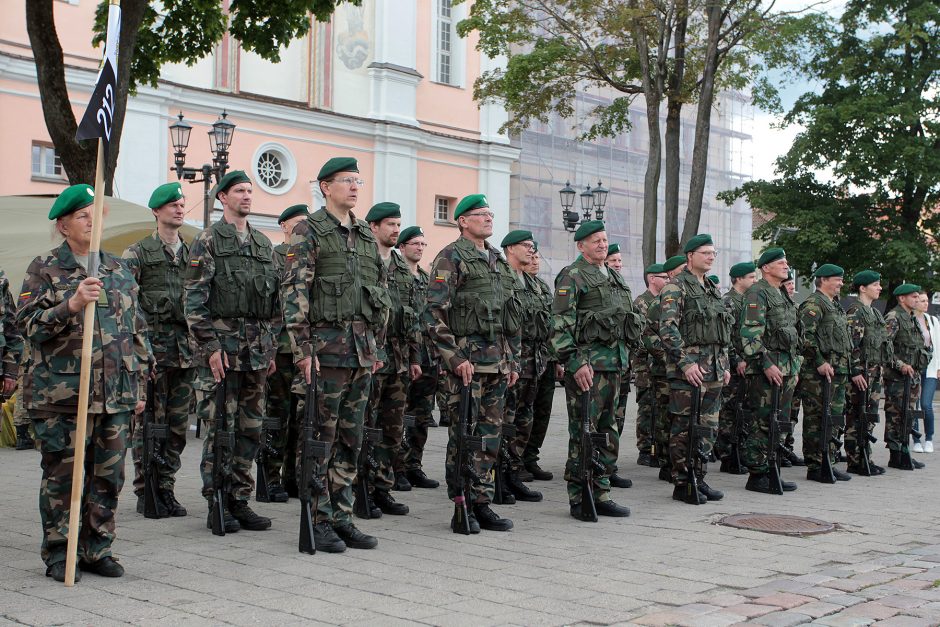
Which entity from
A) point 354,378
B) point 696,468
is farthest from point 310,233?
point 696,468

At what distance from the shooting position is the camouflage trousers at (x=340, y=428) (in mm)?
6832

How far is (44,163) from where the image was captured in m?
26.2

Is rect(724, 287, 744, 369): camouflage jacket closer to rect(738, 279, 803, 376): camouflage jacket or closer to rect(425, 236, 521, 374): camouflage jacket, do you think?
rect(738, 279, 803, 376): camouflage jacket

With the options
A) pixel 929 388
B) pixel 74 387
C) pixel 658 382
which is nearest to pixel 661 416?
pixel 658 382

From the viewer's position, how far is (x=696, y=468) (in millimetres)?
9180

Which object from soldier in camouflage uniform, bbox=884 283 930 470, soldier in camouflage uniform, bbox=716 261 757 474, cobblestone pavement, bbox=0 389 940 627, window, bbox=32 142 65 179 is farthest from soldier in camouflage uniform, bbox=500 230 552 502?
window, bbox=32 142 65 179

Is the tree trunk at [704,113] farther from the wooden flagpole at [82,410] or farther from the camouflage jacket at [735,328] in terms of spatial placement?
the wooden flagpole at [82,410]

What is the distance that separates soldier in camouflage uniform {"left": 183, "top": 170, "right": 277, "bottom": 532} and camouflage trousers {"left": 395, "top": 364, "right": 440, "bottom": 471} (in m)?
2.66

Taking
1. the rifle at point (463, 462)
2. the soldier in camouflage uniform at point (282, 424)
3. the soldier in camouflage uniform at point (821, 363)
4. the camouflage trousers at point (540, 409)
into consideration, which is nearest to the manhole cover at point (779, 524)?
the rifle at point (463, 462)

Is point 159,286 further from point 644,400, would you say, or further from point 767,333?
point 644,400

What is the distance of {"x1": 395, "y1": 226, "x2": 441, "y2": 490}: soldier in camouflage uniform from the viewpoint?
9969 mm

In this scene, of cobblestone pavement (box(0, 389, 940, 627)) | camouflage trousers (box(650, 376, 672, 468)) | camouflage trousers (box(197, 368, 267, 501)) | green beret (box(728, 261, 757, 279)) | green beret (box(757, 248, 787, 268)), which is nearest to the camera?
cobblestone pavement (box(0, 389, 940, 627))

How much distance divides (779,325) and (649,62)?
9.56 m

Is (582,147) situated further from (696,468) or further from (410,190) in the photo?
(696,468)
